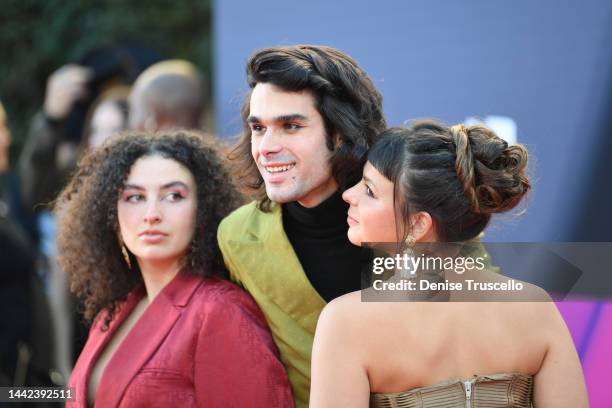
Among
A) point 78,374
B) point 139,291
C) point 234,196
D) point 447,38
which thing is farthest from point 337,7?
point 78,374

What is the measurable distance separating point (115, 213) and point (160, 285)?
0.27 m

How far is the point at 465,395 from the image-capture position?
93.7 inches

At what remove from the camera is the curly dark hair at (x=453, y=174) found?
248 cm

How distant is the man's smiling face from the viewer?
2814 millimetres

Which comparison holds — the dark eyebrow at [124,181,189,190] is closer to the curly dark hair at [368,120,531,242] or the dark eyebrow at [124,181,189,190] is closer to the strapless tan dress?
the curly dark hair at [368,120,531,242]

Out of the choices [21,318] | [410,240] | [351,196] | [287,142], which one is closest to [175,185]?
[287,142]

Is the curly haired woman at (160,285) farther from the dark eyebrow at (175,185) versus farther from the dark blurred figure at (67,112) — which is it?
the dark blurred figure at (67,112)

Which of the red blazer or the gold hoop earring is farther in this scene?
the gold hoop earring

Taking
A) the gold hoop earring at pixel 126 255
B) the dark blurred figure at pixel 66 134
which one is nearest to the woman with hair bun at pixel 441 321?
the gold hoop earring at pixel 126 255

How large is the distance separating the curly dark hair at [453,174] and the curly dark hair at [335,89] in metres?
0.26

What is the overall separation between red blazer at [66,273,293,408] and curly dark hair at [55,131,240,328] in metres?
0.19

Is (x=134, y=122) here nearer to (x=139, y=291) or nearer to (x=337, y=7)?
(x=337, y=7)

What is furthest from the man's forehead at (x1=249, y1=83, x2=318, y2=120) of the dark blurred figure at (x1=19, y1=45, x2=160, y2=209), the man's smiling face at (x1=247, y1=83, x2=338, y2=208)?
the dark blurred figure at (x1=19, y1=45, x2=160, y2=209)

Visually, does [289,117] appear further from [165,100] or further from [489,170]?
[165,100]
